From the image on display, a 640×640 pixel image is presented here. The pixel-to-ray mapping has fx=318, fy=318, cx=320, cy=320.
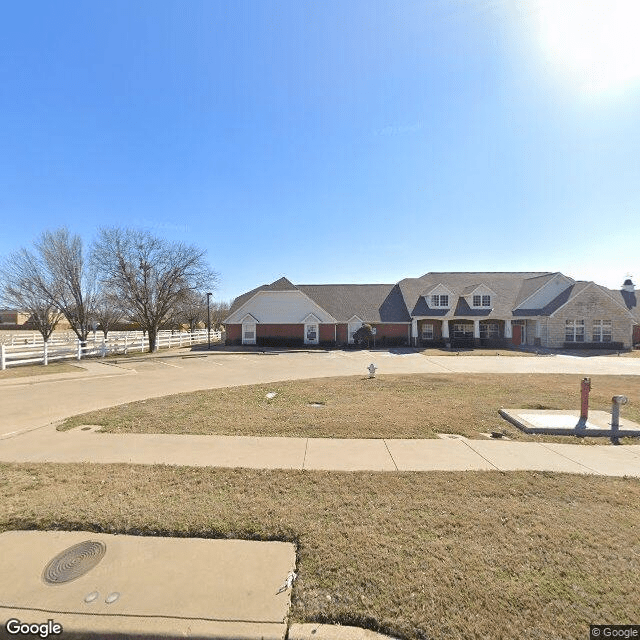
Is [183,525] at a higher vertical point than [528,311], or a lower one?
lower

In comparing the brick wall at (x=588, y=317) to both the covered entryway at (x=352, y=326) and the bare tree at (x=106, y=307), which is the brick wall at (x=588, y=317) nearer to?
the covered entryway at (x=352, y=326)

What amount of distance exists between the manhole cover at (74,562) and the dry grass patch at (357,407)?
11.7ft

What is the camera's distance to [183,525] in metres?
3.35

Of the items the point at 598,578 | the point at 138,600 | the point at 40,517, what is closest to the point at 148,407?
the point at 40,517

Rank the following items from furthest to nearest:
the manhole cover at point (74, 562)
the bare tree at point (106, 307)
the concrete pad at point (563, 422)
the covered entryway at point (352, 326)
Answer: the covered entryway at point (352, 326)
the bare tree at point (106, 307)
the concrete pad at point (563, 422)
the manhole cover at point (74, 562)

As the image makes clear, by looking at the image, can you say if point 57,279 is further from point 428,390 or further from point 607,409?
point 607,409

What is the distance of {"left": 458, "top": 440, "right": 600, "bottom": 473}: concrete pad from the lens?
5.02m

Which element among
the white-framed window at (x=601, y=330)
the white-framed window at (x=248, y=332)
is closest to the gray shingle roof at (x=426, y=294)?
the white-framed window at (x=248, y=332)

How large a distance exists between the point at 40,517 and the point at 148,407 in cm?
540

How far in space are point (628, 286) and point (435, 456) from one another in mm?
48600

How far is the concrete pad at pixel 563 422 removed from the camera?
680 cm

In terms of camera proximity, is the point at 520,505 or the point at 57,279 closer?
the point at 520,505

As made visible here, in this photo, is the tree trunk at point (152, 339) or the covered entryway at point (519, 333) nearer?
the tree trunk at point (152, 339)

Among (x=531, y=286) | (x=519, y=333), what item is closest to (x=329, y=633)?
(x=519, y=333)
